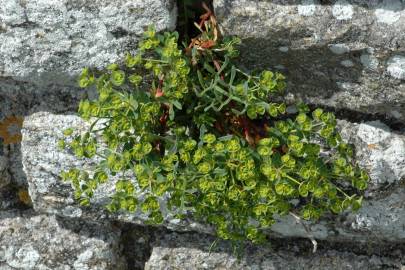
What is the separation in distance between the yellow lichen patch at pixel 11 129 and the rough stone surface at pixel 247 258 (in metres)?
0.68

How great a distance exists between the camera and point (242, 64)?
2.32 meters

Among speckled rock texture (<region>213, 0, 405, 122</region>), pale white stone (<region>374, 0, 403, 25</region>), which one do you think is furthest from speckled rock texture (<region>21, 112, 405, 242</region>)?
pale white stone (<region>374, 0, 403, 25</region>)

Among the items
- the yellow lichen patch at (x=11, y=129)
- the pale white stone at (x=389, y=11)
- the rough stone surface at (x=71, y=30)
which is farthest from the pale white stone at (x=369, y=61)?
the yellow lichen patch at (x=11, y=129)

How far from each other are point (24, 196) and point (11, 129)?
293 millimetres

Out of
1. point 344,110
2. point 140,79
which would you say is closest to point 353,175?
point 344,110

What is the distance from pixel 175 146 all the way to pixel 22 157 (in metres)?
0.75

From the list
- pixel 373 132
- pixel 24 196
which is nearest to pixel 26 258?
pixel 24 196

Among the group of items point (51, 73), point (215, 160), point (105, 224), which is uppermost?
point (51, 73)

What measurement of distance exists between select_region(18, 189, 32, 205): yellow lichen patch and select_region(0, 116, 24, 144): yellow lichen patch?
0.22m

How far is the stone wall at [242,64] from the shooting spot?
7.08ft

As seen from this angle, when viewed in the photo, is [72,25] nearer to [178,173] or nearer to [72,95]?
[72,95]

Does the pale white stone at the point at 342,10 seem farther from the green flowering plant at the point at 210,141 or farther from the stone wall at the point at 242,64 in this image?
the green flowering plant at the point at 210,141

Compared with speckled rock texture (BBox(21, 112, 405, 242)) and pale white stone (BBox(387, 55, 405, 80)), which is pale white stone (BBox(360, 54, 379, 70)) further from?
speckled rock texture (BBox(21, 112, 405, 242))

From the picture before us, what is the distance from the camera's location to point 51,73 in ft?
7.95
